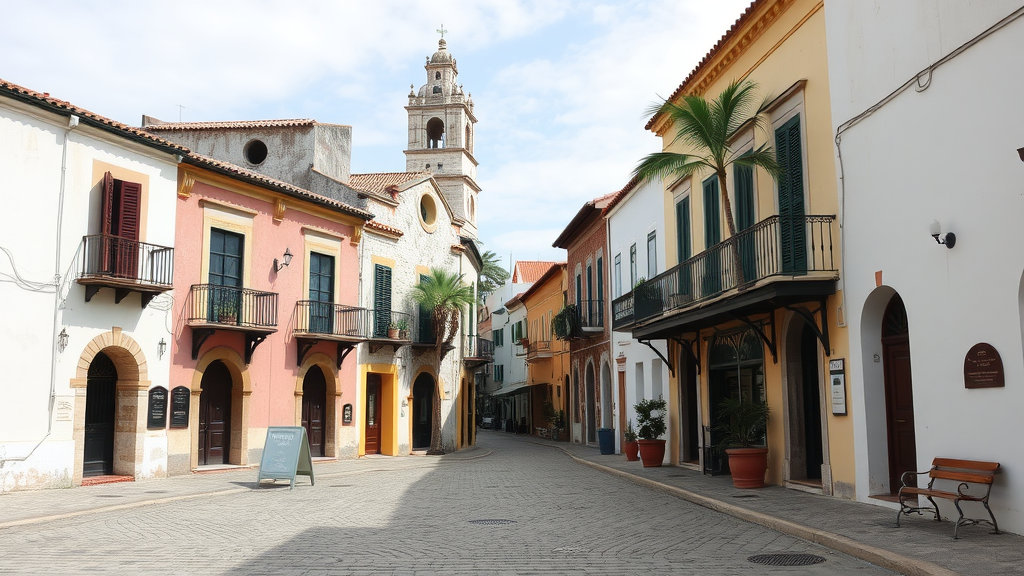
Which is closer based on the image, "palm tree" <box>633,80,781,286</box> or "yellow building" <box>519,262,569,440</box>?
"palm tree" <box>633,80,781,286</box>

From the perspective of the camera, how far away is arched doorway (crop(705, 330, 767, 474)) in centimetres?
1559

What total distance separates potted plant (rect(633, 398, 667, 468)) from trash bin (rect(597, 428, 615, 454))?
20.9 feet

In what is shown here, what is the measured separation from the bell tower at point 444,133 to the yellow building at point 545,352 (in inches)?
563

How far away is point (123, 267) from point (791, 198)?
41.0 feet

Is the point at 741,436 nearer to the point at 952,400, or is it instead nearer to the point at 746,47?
the point at 952,400

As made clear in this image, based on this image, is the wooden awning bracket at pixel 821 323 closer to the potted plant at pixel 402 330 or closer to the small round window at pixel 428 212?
the potted plant at pixel 402 330

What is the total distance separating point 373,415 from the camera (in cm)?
2700

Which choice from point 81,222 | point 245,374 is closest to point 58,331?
point 81,222

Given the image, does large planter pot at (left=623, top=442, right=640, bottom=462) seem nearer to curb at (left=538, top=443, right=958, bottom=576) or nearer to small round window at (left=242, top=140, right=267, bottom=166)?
curb at (left=538, top=443, right=958, bottom=576)

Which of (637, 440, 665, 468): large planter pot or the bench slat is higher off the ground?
the bench slat

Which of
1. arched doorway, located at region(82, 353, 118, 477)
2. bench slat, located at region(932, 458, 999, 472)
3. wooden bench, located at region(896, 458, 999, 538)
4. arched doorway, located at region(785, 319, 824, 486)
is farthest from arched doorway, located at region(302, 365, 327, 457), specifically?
bench slat, located at region(932, 458, 999, 472)

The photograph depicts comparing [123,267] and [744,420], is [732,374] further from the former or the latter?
[123,267]

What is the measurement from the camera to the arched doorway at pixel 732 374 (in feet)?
51.1

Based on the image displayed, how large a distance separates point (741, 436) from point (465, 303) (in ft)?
51.1
